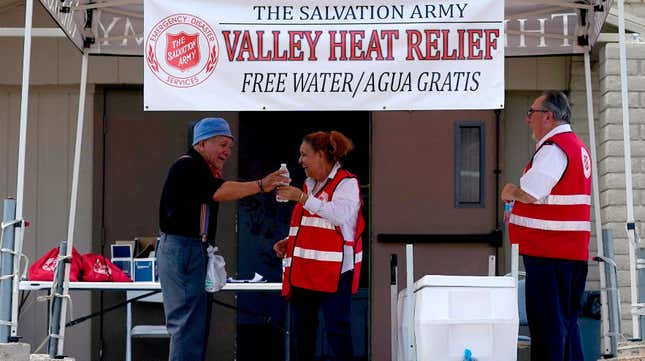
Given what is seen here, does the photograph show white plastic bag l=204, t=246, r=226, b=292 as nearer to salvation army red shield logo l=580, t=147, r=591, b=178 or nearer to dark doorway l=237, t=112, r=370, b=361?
salvation army red shield logo l=580, t=147, r=591, b=178

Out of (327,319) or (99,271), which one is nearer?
(327,319)

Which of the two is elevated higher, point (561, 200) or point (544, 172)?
point (544, 172)

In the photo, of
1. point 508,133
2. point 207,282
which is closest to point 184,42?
point 207,282

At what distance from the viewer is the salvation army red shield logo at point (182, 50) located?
7359 mm

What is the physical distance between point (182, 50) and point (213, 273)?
1.38m

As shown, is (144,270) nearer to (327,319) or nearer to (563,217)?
(327,319)

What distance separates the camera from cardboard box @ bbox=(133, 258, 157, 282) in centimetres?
890

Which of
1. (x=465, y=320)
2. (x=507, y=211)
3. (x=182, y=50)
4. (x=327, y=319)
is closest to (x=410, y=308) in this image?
(x=465, y=320)

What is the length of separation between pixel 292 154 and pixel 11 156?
2403 millimetres

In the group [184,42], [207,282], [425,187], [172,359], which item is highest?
[184,42]

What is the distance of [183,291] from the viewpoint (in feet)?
23.6

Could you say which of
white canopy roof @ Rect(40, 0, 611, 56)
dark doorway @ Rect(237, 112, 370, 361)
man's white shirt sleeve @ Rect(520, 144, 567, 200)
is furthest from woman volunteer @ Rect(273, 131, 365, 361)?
dark doorway @ Rect(237, 112, 370, 361)

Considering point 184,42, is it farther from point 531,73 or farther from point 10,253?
point 531,73

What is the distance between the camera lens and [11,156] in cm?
1027
